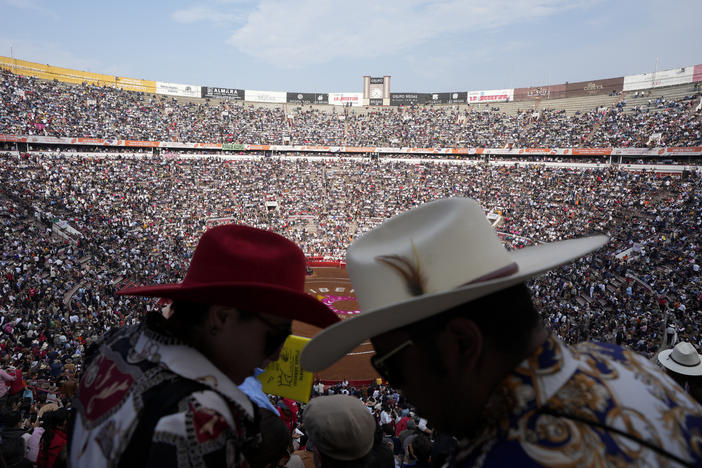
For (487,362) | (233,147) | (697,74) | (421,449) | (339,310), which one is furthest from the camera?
(233,147)

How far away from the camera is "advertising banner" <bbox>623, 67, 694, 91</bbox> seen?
135ft

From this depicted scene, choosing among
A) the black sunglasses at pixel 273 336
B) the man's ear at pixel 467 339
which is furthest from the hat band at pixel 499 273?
the black sunglasses at pixel 273 336

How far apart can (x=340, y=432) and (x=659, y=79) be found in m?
55.5

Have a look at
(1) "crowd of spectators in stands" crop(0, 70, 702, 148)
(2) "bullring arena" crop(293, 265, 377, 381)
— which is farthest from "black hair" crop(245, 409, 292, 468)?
(1) "crowd of spectators in stands" crop(0, 70, 702, 148)

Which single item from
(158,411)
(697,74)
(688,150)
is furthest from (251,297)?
(697,74)

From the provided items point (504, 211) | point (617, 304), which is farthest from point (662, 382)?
point (504, 211)

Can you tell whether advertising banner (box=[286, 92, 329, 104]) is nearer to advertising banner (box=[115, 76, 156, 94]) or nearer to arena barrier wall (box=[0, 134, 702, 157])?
arena barrier wall (box=[0, 134, 702, 157])

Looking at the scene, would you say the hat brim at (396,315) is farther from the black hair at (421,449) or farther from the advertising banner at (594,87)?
the advertising banner at (594,87)

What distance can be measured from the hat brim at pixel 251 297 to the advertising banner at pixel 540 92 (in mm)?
57951

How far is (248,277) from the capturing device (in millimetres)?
1700

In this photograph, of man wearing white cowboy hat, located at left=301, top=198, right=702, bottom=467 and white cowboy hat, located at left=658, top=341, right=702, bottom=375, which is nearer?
man wearing white cowboy hat, located at left=301, top=198, right=702, bottom=467

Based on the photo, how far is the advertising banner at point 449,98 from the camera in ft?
190

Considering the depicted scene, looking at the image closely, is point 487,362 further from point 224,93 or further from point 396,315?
point 224,93

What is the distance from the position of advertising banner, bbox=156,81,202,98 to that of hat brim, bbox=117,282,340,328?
61391 millimetres
